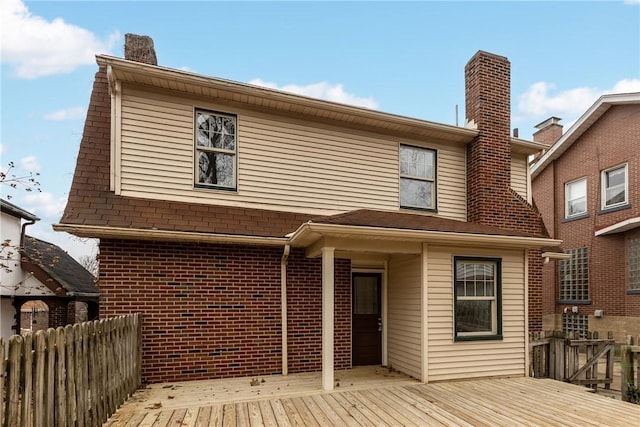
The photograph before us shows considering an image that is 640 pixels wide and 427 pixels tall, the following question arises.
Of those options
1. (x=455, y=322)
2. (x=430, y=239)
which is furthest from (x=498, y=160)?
(x=455, y=322)

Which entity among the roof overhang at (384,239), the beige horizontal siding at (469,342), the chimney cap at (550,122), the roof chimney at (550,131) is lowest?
the beige horizontal siding at (469,342)

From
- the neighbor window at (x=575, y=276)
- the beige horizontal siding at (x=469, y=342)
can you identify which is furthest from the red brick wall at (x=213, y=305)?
the neighbor window at (x=575, y=276)

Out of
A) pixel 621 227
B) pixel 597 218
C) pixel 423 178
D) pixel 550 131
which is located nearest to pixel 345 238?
pixel 423 178

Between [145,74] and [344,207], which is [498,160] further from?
[145,74]

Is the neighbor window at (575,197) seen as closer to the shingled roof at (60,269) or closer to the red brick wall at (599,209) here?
the red brick wall at (599,209)

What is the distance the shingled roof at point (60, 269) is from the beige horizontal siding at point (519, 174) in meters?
13.0

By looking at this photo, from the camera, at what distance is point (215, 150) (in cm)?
737

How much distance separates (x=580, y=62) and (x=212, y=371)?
15.7 meters

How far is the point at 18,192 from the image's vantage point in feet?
24.7

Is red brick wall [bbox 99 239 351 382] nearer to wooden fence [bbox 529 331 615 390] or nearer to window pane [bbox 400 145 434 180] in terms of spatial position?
window pane [bbox 400 145 434 180]

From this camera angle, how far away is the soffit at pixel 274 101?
667cm

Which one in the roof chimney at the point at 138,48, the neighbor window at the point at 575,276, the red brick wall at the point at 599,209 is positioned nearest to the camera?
the roof chimney at the point at 138,48

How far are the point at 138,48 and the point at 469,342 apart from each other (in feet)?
29.6

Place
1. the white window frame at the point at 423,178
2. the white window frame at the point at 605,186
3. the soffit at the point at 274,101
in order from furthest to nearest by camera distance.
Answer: the white window frame at the point at 605,186 → the white window frame at the point at 423,178 → the soffit at the point at 274,101
